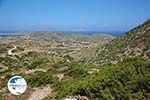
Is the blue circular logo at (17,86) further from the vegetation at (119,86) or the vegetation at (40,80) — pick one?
the vegetation at (40,80)

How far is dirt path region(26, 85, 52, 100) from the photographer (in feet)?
62.8

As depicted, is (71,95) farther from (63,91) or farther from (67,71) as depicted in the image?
(67,71)

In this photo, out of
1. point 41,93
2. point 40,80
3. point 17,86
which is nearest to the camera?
point 17,86

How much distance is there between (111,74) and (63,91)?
284cm

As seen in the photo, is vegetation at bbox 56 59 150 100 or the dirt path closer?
vegetation at bbox 56 59 150 100

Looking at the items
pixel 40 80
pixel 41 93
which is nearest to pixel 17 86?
pixel 41 93

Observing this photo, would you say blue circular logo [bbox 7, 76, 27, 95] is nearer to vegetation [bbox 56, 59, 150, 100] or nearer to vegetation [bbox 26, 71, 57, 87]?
vegetation [bbox 56, 59, 150, 100]

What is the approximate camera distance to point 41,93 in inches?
792

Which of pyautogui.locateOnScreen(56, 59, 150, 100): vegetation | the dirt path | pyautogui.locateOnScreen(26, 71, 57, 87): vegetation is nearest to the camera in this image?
pyautogui.locateOnScreen(56, 59, 150, 100): vegetation

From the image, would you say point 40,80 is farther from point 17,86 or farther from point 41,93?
point 17,86

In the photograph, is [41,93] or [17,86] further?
[41,93]

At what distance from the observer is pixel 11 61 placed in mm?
55219

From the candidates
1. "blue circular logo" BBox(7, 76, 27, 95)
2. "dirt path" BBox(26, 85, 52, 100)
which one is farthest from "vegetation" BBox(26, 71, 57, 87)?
"blue circular logo" BBox(7, 76, 27, 95)

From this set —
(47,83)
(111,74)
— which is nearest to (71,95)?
(111,74)
